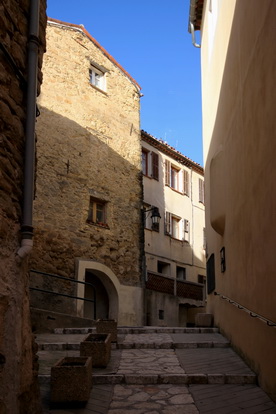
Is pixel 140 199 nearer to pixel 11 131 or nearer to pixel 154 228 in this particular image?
pixel 154 228

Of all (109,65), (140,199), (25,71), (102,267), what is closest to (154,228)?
(140,199)

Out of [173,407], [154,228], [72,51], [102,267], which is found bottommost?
[173,407]

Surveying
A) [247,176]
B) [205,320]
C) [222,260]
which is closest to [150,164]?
[205,320]

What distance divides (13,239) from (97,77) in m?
15.0

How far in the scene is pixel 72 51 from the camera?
1698cm

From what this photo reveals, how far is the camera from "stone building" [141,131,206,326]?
1898cm

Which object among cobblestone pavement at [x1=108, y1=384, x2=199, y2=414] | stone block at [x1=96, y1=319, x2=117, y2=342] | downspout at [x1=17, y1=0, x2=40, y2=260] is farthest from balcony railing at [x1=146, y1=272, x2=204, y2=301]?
downspout at [x1=17, y1=0, x2=40, y2=260]

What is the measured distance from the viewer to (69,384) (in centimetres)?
486

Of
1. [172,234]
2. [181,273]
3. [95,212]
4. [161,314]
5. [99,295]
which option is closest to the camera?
[95,212]

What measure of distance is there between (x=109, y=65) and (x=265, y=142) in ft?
46.3

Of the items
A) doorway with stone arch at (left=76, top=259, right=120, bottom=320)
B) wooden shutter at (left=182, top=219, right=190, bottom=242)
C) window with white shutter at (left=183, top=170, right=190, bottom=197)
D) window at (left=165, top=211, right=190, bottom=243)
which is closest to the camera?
doorway with stone arch at (left=76, top=259, right=120, bottom=320)

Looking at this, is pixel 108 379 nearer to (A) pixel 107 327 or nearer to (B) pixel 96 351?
(B) pixel 96 351

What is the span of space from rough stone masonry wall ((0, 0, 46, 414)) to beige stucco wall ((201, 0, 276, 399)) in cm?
261

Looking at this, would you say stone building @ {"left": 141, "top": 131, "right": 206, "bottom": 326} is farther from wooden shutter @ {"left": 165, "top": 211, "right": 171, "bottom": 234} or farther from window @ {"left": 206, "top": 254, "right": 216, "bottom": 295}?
window @ {"left": 206, "top": 254, "right": 216, "bottom": 295}
